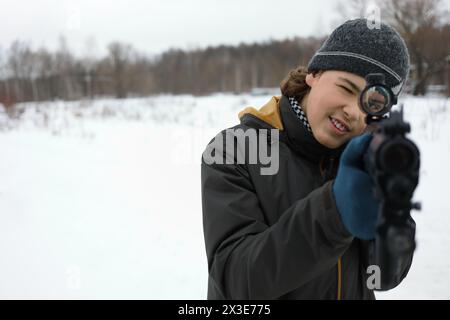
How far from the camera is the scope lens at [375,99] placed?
69cm

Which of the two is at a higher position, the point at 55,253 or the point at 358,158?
the point at 358,158

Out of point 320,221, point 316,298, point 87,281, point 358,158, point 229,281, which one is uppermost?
point 358,158

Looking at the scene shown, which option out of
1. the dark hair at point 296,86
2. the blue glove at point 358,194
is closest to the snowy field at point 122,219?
the dark hair at point 296,86

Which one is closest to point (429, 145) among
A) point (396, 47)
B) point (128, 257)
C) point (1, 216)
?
point (128, 257)

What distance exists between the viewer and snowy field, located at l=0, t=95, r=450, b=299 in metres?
2.80

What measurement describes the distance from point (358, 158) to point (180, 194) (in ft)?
13.5

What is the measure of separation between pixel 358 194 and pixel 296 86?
0.55m

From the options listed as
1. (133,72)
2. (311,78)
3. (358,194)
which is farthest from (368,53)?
(133,72)

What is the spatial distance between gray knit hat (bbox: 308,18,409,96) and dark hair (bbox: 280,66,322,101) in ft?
0.35

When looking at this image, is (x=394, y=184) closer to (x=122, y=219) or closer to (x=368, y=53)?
(x=368, y=53)

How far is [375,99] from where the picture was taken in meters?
0.70

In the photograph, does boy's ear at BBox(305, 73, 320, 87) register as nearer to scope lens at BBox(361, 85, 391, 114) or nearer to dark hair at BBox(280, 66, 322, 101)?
dark hair at BBox(280, 66, 322, 101)

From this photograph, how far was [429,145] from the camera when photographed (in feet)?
16.6

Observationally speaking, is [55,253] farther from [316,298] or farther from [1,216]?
[316,298]
